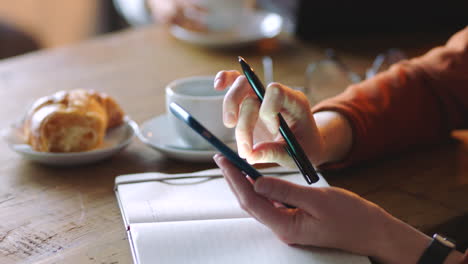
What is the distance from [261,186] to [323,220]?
0.07 m

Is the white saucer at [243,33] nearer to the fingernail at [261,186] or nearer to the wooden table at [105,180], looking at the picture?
the wooden table at [105,180]

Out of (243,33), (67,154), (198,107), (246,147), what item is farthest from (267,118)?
(243,33)

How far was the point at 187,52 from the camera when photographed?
4.29 ft

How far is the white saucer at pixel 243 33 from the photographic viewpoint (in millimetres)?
1308

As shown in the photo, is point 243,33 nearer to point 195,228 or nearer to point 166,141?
point 166,141

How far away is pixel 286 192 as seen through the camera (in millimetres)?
520

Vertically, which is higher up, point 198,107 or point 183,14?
point 183,14

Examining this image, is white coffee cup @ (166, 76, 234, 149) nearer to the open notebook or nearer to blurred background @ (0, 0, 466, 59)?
the open notebook

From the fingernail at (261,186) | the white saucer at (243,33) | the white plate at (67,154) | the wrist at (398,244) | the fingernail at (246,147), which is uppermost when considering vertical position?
the white saucer at (243,33)

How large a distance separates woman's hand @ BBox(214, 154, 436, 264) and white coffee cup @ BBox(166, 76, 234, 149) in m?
0.22

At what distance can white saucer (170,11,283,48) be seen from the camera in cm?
131

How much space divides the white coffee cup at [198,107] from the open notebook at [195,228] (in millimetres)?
96

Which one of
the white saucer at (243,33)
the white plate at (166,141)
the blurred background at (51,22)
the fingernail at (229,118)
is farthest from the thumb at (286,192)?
the blurred background at (51,22)

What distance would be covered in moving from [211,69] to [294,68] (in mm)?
186
